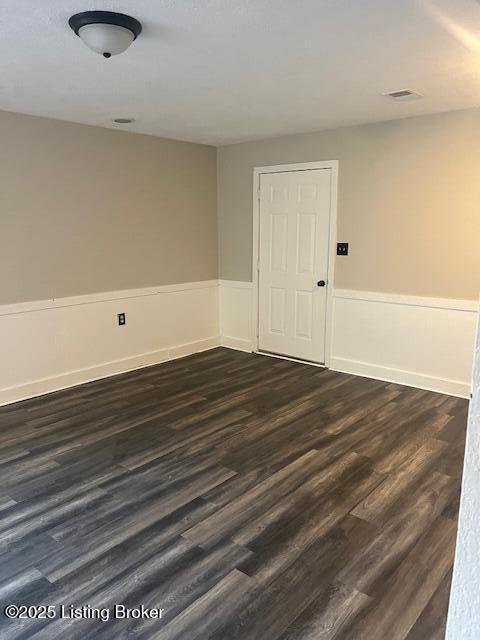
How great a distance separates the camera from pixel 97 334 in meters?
4.47

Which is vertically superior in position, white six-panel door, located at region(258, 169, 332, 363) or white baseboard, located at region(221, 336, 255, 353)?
white six-panel door, located at region(258, 169, 332, 363)

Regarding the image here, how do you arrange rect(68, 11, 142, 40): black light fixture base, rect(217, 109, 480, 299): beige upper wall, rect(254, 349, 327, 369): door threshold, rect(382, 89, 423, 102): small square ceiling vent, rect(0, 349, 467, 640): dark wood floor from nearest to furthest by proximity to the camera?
rect(0, 349, 467, 640): dark wood floor < rect(68, 11, 142, 40): black light fixture base < rect(382, 89, 423, 102): small square ceiling vent < rect(217, 109, 480, 299): beige upper wall < rect(254, 349, 327, 369): door threshold

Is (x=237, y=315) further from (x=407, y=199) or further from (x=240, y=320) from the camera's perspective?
(x=407, y=199)

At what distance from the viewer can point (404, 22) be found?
2.01m

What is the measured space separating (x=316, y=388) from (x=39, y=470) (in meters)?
2.37

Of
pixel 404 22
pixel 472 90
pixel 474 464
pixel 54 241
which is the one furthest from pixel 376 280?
pixel 474 464

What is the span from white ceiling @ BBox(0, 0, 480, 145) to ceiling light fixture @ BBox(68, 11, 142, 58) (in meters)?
0.04

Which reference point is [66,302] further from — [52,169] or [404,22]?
[404,22]

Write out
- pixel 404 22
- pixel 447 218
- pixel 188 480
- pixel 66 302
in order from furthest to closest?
1. pixel 66 302
2. pixel 447 218
3. pixel 188 480
4. pixel 404 22

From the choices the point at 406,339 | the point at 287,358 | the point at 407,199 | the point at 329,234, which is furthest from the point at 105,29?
the point at 287,358

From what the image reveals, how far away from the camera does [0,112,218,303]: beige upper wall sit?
3.79m

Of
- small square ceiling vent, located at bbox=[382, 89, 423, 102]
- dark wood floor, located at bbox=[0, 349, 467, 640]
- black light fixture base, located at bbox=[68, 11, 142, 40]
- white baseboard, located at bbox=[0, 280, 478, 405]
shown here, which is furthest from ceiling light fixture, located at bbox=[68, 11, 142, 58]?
white baseboard, located at bbox=[0, 280, 478, 405]

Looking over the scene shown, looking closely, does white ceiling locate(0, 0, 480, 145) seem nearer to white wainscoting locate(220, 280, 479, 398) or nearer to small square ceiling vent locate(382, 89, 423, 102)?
small square ceiling vent locate(382, 89, 423, 102)

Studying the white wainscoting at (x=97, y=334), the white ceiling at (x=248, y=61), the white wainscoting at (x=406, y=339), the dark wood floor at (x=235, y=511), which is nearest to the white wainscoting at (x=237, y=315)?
the white wainscoting at (x=97, y=334)
